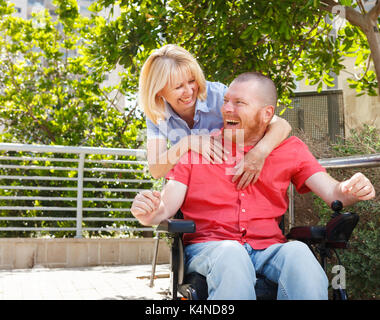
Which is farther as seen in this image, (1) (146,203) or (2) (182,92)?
(2) (182,92)

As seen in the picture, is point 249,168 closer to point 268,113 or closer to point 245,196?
point 245,196

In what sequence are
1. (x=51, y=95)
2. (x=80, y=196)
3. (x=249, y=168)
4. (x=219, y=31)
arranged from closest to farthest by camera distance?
(x=249, y=168), (x=219, y=31), (x=80, y=196), (x=51, y=95)

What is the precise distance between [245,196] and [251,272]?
44 cm

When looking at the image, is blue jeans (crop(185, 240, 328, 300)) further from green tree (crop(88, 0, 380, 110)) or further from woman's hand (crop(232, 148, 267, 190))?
green tree (crop(88, 0, 380, 110))

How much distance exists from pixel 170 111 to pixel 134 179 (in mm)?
3964

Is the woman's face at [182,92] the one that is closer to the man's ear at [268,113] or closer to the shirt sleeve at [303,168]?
the man's ear at [268,113]

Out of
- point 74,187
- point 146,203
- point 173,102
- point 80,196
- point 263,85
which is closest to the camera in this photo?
point 146,203

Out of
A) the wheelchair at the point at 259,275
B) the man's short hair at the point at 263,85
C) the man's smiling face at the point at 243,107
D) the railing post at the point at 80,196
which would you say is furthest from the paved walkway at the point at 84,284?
the man's short hair at the point at 263,85

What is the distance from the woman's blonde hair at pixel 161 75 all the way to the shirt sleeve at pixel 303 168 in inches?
28.5

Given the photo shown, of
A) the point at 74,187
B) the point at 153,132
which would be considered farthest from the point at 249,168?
the point at 74,187

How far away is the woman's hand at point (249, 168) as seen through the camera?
2.18 meters

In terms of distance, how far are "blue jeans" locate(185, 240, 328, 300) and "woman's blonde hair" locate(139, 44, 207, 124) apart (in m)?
1.05

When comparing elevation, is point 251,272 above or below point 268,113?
below

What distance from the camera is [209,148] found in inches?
88.1
